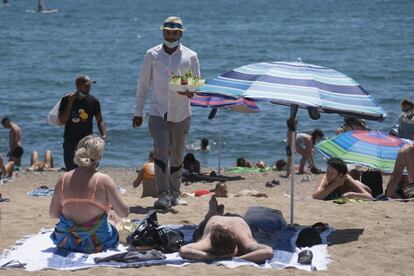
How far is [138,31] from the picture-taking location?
59.4 meters

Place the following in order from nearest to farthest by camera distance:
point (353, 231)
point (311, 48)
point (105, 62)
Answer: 1. point (353, 231)
2. point (105, 62)
3. point (311, 48)

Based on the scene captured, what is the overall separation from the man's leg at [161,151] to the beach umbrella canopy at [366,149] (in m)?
2.11

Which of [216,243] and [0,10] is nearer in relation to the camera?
[216,243]

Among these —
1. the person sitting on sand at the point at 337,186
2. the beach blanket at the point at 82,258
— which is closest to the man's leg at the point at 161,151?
the beach blanket at the point at 82,258

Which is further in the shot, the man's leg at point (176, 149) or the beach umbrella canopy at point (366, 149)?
the beach umbrella canopy at point (366, 149)

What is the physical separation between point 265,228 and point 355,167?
16.9ft

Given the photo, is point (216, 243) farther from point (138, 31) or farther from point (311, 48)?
point (138, 31)

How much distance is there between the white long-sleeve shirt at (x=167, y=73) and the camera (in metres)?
8.88

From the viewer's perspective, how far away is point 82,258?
7152mm

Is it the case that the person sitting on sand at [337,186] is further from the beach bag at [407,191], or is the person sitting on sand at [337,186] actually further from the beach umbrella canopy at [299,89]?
the beach umbrella canopy at [299,89]

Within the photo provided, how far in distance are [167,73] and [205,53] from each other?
36668 millimetres

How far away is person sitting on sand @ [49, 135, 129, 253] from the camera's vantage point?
7145 mm

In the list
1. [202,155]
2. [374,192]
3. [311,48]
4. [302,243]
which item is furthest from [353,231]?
[311,48]

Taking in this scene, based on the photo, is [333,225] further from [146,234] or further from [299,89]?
[146,234]
